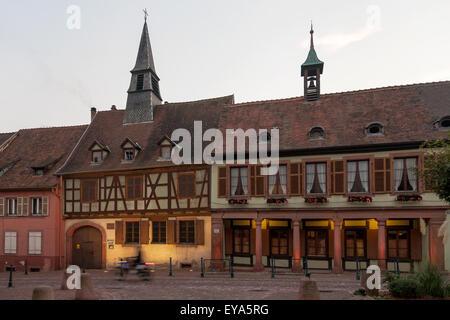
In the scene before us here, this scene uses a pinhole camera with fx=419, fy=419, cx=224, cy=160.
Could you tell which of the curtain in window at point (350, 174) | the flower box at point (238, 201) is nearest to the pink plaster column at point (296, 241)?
the flower box at point (238, 201)

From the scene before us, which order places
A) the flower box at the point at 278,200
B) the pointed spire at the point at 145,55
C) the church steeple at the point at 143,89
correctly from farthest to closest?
1. the pointed spire at the point at 145,55
2. the church steeple at the point at 143,89
3. the flower box at the point at 278,200

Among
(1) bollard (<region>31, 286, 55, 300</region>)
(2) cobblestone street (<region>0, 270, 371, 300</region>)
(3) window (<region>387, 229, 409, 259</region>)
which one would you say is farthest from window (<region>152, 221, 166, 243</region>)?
(1) bollard (<region>31, 286, 55, 300</region>)

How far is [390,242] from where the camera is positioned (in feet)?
66.9

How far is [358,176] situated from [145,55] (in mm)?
17053

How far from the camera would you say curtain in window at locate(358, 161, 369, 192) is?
65.5ft

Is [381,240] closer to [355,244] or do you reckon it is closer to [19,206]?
[355,244]

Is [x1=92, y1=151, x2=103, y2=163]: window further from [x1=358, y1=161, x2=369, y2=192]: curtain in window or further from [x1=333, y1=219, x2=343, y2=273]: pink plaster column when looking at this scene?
[x1=358, y1=161, x2=369, y2=192]: curtain in window

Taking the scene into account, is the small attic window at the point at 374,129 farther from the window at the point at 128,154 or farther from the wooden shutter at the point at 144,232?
the window at the point at 128,154

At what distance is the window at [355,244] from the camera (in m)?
20.8

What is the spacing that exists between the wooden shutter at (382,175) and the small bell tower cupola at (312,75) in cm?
584

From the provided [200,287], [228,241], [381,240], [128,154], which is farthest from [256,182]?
[128,154]

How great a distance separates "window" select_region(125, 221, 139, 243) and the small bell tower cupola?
12.2 m

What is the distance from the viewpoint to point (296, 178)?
68.5 feet
